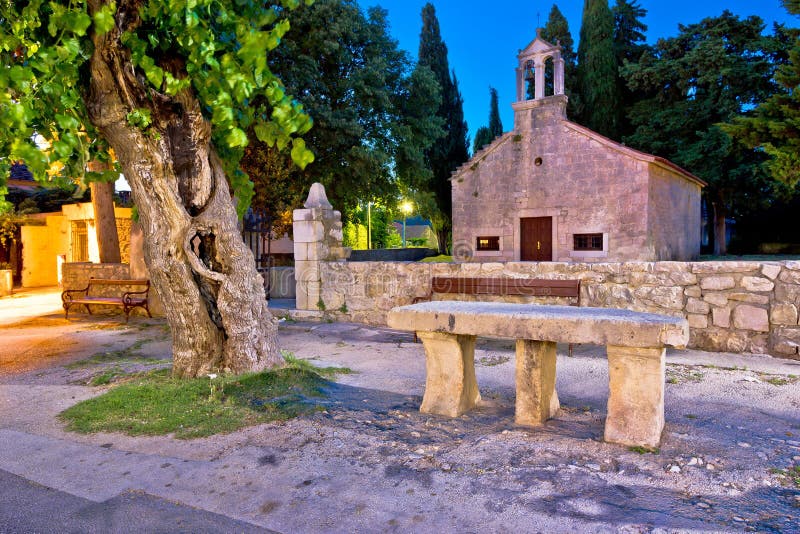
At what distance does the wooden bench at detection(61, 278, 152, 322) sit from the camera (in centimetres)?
1106

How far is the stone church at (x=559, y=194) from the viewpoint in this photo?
15695 millimetres

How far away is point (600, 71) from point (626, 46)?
2.93 metres

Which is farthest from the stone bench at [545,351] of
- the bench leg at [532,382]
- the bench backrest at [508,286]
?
the bench backrest at [508,286]

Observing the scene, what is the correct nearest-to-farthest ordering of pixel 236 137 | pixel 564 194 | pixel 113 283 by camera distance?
1. pixel 236 137
2. pixel 113 283
3. pixel 564 194

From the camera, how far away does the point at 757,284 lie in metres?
6.43

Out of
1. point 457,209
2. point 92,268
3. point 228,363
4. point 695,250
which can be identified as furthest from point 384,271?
point 695,250

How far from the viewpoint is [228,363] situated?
542 cm

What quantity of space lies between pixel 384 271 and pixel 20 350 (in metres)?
5.68

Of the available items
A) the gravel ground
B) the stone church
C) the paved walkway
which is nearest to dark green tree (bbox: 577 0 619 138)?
the stone church

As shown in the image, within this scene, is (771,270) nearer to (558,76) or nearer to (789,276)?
(789,276)

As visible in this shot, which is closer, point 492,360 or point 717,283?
point 717,283

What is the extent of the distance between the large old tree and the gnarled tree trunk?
1 centimetres

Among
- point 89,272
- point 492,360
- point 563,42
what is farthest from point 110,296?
point 563,42

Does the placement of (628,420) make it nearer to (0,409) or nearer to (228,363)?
(228,363)
